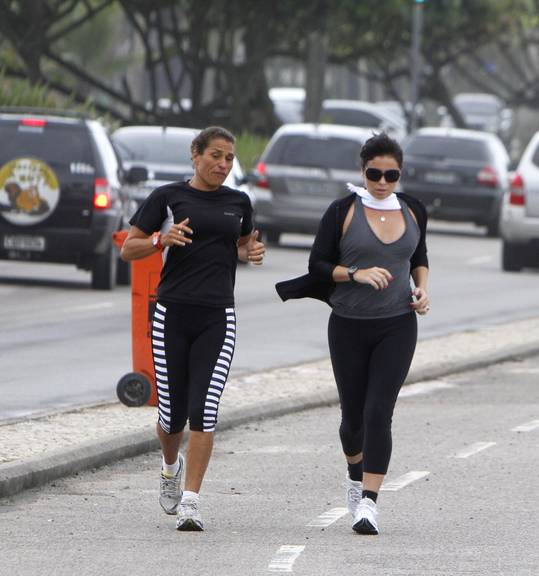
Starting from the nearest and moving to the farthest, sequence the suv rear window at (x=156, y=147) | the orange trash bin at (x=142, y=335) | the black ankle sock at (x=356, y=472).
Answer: the black ankle sock at (x=356, y=472) → the orange trash bin at (x=142, y=335) → the suv rear window at (x=156, y=147)

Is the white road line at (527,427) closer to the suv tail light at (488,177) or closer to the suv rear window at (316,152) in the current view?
the suv rear window at (316,152)

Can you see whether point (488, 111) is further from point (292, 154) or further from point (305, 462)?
point (305, 462)

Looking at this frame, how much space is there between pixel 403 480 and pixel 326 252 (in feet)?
5.83

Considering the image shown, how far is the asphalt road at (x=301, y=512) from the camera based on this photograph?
7684 millimetres

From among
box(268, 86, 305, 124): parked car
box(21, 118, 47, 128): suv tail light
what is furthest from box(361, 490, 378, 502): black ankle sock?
box(268, 86, 305, 124): parked car

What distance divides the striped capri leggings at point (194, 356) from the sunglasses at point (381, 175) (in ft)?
2.61

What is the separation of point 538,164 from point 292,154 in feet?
14.2

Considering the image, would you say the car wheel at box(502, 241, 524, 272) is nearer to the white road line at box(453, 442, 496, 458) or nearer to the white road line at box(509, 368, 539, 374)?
the white road line at box(509, 368, 539, 374)

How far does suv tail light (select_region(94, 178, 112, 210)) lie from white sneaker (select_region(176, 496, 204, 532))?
1267 cm

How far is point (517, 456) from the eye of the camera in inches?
421

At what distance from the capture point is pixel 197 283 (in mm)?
8539

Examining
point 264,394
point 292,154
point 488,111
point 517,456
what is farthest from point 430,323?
point 488,111

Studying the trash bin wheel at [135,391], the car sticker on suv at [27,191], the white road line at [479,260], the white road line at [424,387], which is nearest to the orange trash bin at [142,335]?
the trash bin wheel at [135,391]

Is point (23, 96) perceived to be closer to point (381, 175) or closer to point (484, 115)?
point (381, 175)
